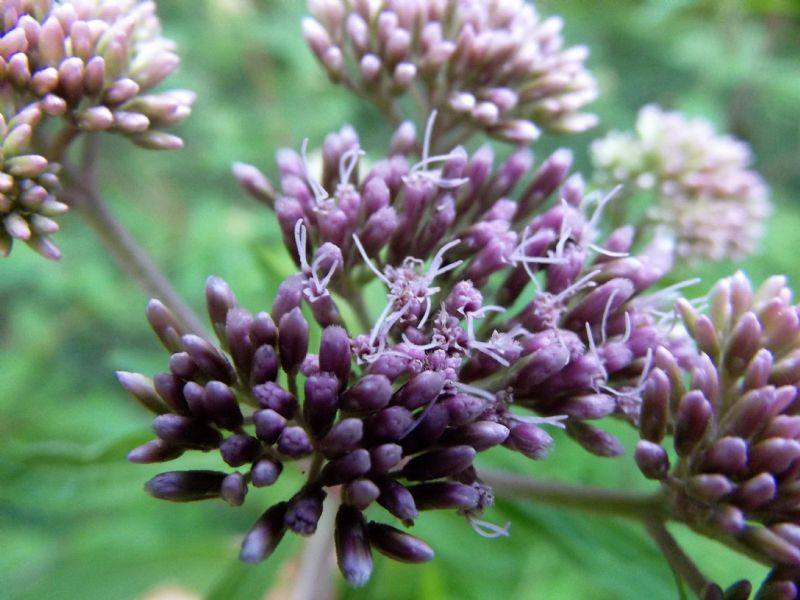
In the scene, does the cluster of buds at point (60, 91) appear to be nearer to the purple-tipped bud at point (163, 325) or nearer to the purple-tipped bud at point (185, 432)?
the purple-tipped bud at point (163, 325)

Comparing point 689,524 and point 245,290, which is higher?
point 245,290

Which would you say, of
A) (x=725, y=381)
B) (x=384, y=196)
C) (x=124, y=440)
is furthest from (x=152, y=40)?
(x=725, y=381)

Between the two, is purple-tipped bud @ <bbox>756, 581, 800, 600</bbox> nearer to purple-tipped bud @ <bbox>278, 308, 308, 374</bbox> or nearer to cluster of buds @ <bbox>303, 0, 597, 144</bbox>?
purple-tipped bud @ <bbox>278, 308, 308, 374</bbox>

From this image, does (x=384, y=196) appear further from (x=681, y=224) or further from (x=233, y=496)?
(x=681, y=224)

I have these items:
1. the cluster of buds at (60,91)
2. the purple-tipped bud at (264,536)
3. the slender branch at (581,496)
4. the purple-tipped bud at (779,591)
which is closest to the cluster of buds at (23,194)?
the cluster of buds at (60,91)

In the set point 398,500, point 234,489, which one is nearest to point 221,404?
point 234,489

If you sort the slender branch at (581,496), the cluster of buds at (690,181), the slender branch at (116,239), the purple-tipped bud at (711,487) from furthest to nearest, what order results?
the cluster of buds at (690,181), the slender branch at (116,239), the slender branch at (581,496), the purple-tipped bud at (711,487)
